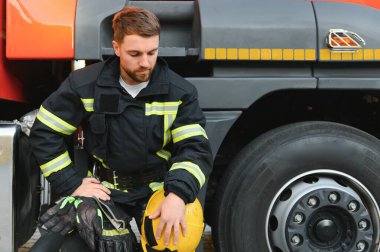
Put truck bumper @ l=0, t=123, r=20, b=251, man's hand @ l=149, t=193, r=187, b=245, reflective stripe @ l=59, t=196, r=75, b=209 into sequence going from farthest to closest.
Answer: truck bumper @ l=0, t=123, r=20, b=251 < reflective stripe @ l=59, t=196, r=75, b=209 < man's hand @ l=149, t=193, r=187, b=245

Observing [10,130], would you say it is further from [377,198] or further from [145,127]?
[377,198]

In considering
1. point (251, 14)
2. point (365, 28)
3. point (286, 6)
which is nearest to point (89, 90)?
point (251, 14)

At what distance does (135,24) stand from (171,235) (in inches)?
34.5

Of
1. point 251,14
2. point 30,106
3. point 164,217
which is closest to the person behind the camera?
point 164,217

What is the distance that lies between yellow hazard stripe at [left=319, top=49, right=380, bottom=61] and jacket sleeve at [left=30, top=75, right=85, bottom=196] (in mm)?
1136

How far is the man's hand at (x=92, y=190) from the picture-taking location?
2.42 meters

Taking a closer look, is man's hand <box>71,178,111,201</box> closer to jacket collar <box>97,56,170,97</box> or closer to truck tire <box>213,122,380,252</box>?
jacket collar <box>97,56,170,97</box>

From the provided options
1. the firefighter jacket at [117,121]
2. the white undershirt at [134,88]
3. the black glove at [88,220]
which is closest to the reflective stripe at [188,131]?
the firefighter jacket at [117,121]

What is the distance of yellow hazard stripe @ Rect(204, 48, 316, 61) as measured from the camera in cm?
257

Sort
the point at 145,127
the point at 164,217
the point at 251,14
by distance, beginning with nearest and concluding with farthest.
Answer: the point at 164,217 < the point at 145,127 < the point at 251,14

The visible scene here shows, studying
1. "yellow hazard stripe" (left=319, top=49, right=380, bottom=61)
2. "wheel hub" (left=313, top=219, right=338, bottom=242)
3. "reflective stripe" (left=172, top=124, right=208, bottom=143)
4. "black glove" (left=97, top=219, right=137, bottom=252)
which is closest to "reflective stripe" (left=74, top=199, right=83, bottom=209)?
"black glove" (left=97, top=219, right=137, bottom=252)

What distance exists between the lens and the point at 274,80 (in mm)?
2643

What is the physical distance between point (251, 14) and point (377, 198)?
107cm

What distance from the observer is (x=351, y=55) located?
261cm
